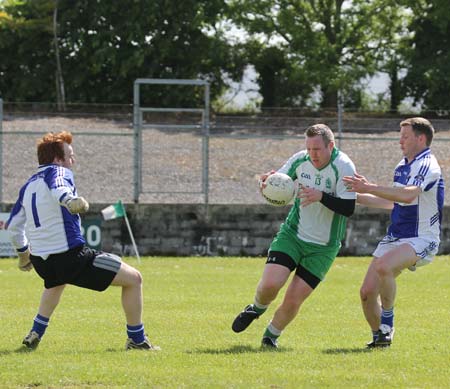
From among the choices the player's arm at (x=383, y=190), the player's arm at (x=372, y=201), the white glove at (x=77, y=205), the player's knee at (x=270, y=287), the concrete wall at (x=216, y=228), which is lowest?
the concrete wall at (x=216, y=228)

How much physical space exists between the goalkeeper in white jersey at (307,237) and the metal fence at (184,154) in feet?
36.5

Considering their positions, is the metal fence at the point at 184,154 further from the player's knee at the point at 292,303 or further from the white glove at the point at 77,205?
the white glove at the point at 77,205

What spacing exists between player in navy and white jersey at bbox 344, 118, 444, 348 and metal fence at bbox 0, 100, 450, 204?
37.3 ft

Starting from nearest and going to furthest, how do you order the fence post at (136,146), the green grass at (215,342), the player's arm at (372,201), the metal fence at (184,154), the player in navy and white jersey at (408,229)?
the green grass at (215,342) → the player in navy and white jersey at (408,229) → the player's arm at (372,201) → the fence post at (136,146) → the metal fence at (184,154)

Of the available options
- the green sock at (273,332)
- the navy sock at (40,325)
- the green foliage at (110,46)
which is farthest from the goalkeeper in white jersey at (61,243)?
the green foliage at (110,46)

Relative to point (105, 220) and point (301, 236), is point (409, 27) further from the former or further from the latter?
point (301, 236)

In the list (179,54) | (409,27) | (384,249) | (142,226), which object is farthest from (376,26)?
(384,249)

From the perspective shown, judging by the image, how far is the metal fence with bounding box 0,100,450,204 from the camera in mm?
21498

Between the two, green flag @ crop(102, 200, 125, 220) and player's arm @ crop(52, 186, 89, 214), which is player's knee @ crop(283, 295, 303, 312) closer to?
player's arm @ crop(52, 186, 89, 214)

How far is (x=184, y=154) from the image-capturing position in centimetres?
2425

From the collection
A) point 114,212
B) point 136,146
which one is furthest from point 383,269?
point 136,146

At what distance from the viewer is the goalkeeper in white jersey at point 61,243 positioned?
860 cm

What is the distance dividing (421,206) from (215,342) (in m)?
2.16

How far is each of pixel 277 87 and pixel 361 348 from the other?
872 inches
